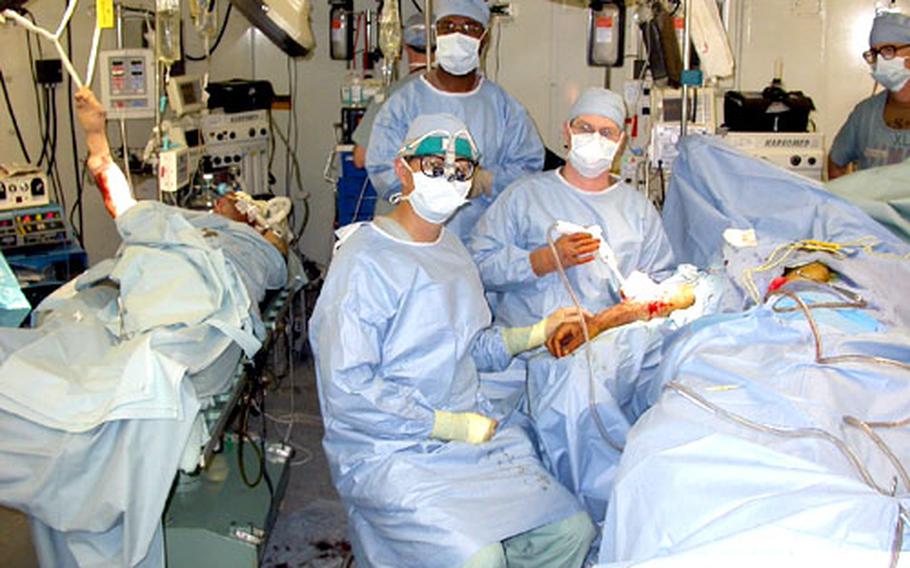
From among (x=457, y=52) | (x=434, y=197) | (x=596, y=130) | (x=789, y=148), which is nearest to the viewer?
(x=434, y=197)

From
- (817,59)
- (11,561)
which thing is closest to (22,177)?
(11,561)

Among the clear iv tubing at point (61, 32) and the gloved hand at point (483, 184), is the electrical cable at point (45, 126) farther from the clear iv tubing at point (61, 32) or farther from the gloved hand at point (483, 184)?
the gloved hand at point (483, 184)

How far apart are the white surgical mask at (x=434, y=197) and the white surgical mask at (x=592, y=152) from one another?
2.12ft

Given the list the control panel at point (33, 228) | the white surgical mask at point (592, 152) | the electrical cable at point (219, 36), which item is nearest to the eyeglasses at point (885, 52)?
the white surgical mask at point (592, 152)

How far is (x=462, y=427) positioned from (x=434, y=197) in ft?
2.14

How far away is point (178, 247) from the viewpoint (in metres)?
2.87

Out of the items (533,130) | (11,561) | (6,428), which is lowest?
(11,561)

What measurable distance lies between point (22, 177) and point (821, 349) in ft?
11.6

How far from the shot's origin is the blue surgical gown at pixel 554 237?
294 cm

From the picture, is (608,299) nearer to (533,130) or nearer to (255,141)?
(533,130)

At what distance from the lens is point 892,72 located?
3941 mm

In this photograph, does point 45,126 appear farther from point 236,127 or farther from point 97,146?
point 97,146

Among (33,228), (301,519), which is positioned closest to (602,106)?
(301,519)

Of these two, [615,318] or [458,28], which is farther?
[458,28]
